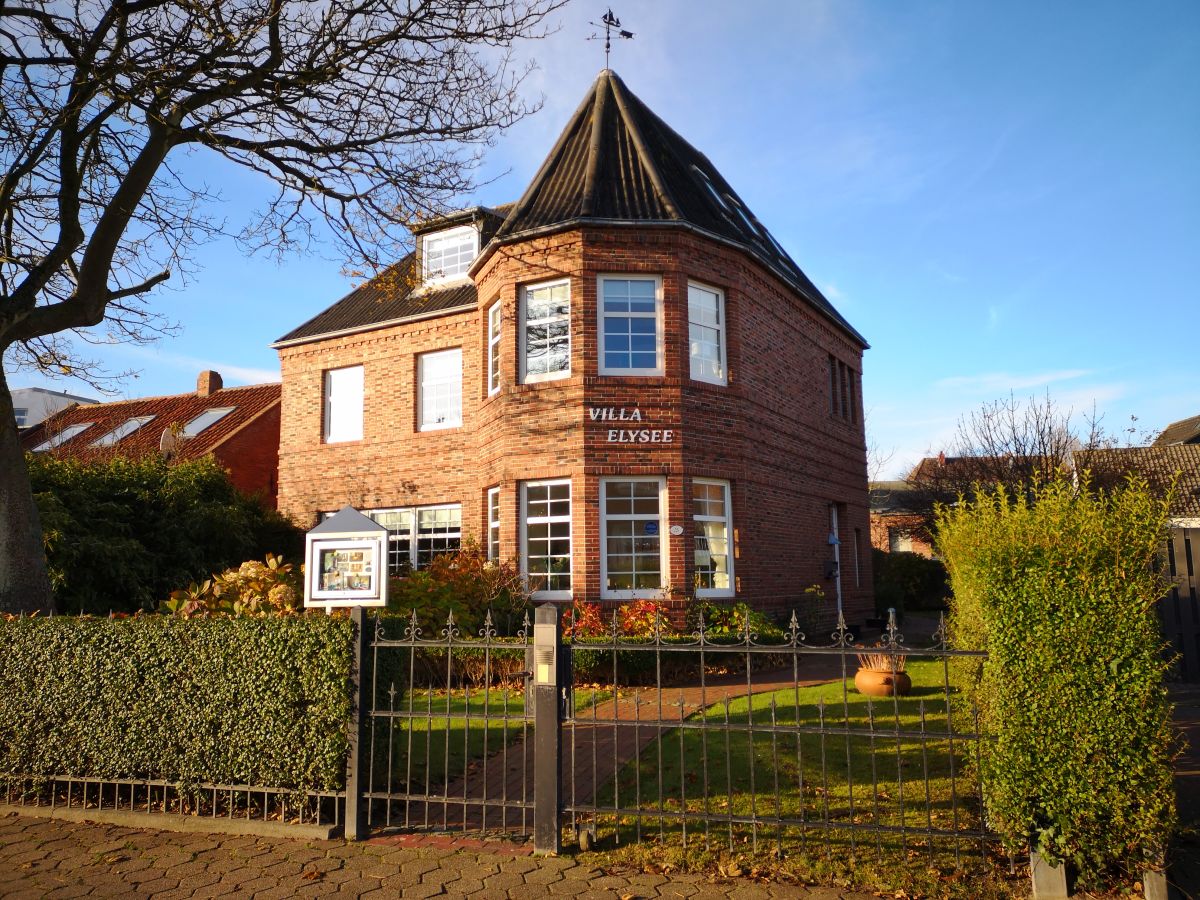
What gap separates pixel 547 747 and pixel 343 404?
15115 millimetres

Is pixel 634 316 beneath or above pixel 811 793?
above

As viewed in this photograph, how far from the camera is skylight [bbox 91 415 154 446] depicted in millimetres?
28078

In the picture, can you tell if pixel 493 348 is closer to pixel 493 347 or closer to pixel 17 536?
pixel 493 347

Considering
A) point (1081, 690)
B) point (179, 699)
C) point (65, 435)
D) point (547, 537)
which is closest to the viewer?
point (1081, 690)

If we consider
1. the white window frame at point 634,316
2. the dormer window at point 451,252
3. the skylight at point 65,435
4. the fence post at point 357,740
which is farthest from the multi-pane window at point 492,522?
the skylight at point 65,435

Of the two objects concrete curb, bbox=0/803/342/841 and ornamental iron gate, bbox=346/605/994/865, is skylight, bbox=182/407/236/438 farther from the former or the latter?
concrete curb, bbox=0/803/342/841

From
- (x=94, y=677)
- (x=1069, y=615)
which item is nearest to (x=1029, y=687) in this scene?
(x=1069, y=615)

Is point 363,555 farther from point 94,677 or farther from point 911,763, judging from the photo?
point 911,763

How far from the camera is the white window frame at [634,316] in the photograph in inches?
542

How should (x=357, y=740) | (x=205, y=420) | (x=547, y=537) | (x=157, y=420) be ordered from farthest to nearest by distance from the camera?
(x=157, y=420), (x=205, y=420), (x=547, y=537), (x=357, y=740)

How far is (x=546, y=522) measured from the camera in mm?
13898

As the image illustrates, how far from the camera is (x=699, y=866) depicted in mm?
5246

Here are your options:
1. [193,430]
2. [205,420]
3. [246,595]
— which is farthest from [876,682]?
[205,420]

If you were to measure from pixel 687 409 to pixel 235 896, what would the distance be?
9.90m
